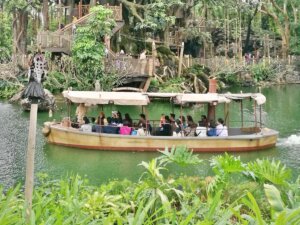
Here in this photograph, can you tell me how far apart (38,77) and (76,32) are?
2284 centimetres

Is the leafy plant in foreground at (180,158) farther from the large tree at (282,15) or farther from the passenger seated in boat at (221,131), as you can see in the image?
the large tree at (282,15)

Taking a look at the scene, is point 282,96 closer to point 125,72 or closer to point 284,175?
point 125,72

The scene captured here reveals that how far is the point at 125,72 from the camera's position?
29.0 meters

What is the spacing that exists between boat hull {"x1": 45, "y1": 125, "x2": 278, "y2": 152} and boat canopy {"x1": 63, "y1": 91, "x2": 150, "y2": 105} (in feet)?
3.51

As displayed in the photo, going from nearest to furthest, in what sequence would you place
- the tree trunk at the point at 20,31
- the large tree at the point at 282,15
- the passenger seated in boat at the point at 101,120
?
the passenger seated in boat at the point at 101,120, the tree trunk at the point at 20,31, the large tree at the point at 282,15

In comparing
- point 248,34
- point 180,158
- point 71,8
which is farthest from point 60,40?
point 248,34

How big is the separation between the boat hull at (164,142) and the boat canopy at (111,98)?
1070mm

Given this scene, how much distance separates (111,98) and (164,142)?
2.29 m

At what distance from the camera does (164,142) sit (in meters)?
15.6

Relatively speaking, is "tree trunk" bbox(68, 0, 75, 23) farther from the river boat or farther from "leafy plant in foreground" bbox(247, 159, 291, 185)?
"leafy plant in foreground" bbox(247, 159, 291, 185)

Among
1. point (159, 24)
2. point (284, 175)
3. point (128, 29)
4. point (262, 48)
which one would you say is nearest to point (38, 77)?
point (284, 175)

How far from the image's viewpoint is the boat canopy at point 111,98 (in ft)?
53.1

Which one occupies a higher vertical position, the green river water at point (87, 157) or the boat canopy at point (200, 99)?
the boat canopy at point (200, 99)

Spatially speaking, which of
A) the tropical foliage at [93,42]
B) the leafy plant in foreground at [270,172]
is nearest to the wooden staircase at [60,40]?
the tropical foliage at [93,42]
